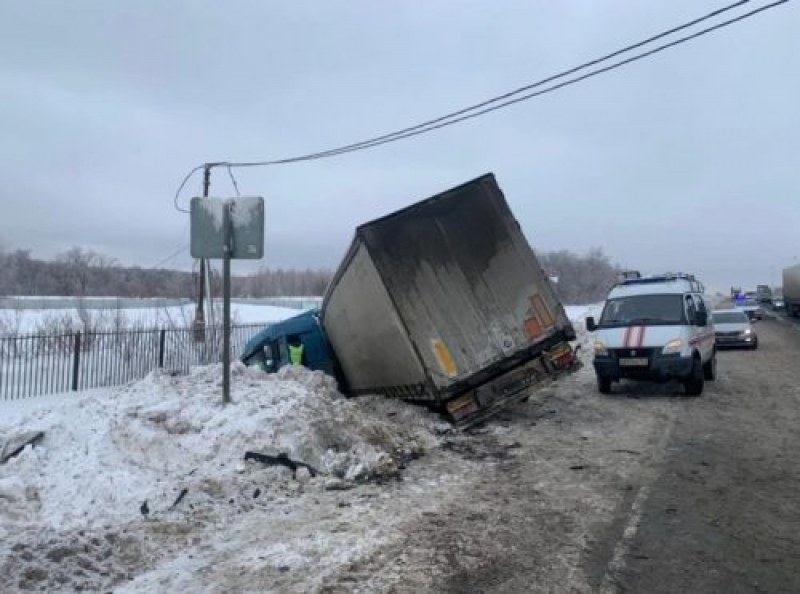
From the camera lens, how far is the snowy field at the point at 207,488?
5.43 meters

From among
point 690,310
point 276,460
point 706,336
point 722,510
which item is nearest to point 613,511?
point 722,510

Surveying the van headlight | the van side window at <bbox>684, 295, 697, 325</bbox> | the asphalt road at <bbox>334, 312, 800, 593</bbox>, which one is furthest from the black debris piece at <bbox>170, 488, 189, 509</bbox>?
the van side window at <bbox>684, 295, 697, 325</bbox>

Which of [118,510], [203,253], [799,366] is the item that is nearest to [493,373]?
[203,253]

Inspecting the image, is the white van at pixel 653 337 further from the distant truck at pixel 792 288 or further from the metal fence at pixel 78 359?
the distant truck at pixel 792 288

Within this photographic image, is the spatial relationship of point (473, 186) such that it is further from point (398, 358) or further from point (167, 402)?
point (167, 402)

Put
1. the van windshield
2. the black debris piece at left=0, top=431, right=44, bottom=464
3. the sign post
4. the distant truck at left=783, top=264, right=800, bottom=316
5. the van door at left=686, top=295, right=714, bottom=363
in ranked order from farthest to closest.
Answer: the distant truck at left=783, top=264, right=800, bottom=316, the van windshield, the van door at left=686, top=295, right=714, bottom=363, the sign post, the black debris piece at left=0, top=431, right=44, bottom=464

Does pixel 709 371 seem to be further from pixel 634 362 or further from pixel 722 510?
pixel 722 510

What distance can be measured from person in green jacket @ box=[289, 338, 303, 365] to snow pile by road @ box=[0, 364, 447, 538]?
2.10 metres

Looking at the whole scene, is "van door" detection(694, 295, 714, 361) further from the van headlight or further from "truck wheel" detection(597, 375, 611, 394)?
"truck wheel" detection(597, 375, 611, 394)

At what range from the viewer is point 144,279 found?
106 meters

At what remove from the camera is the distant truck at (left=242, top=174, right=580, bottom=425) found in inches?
409

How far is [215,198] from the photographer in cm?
988

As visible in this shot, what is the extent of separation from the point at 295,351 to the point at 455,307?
3.69 meters

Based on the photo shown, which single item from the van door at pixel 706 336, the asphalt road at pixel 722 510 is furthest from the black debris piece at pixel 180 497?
the van door at pixel 706 336
